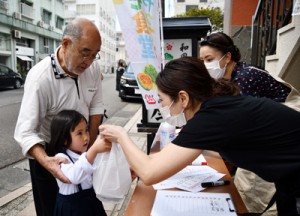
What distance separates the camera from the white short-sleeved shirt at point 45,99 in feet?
5.55

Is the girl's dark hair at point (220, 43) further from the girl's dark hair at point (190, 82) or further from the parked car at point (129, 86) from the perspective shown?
the parked car at point (129, 86)

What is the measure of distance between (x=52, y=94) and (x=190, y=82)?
97 cm

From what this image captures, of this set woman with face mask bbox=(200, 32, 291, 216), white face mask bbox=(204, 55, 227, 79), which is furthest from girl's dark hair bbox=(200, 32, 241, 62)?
white face mask bbox=(204, 55, 227, 79)

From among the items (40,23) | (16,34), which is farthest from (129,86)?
(40,23)

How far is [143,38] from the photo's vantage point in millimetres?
2160

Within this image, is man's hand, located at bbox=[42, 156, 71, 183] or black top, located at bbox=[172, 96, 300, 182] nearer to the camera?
black top, located at bbox=[172, 96, 300, 182]

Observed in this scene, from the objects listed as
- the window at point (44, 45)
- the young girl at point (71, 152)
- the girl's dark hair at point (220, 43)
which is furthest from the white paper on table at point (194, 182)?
the window at point (44, 45)

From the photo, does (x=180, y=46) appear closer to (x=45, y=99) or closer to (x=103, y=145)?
(x=45, y=99)

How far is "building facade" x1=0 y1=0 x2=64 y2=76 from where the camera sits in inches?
747

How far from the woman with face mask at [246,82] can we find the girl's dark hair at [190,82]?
0.68 m

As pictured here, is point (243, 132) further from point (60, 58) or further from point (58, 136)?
point (60, 58)

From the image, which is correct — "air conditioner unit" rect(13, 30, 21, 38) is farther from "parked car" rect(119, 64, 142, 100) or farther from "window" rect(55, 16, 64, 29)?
"parked car" rect(119, 64, 142, 100)

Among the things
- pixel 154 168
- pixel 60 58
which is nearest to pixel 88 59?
pixel 60 58

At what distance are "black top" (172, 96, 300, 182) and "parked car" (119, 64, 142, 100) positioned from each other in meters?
8.43
